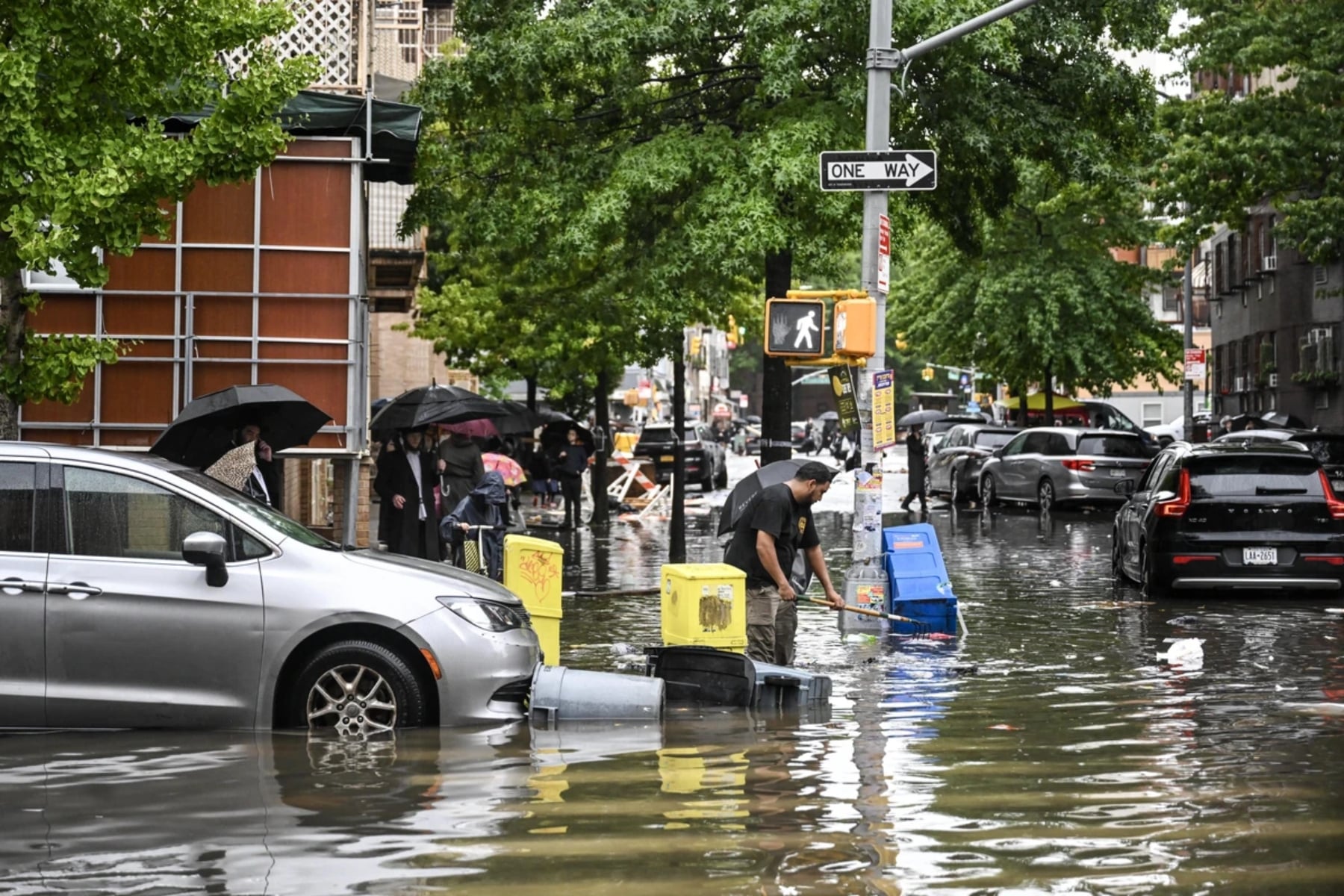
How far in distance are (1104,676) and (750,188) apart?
942 cm

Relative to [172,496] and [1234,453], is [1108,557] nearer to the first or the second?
[1234,453]

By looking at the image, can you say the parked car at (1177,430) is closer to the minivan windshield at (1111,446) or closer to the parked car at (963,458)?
the parked car at (963,458)

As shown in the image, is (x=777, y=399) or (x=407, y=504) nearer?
(x=407, y=504)

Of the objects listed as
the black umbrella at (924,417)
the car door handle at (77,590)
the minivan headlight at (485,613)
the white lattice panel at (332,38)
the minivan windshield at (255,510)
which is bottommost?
the minivan headlight at (485,613)

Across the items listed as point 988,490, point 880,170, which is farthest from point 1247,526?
point 988,490

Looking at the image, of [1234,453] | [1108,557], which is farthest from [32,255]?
[1108,557]

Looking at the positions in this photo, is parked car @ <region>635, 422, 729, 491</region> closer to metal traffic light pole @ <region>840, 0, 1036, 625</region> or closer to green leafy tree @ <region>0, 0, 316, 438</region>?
metal traffic light pole @ <region>840, 0, 1036, 625</region>

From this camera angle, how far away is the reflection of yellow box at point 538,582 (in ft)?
41.1

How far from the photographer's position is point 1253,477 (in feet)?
61.1

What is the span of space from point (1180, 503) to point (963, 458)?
22.1 m

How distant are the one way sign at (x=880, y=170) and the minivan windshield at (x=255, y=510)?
23.0ft

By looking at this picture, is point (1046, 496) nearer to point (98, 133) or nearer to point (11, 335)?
point (11, 335)

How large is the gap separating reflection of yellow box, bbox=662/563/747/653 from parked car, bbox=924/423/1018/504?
90.0 ft

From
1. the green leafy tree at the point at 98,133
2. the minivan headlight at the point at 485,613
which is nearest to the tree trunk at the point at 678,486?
the green leafy tree at the point at 98,133
